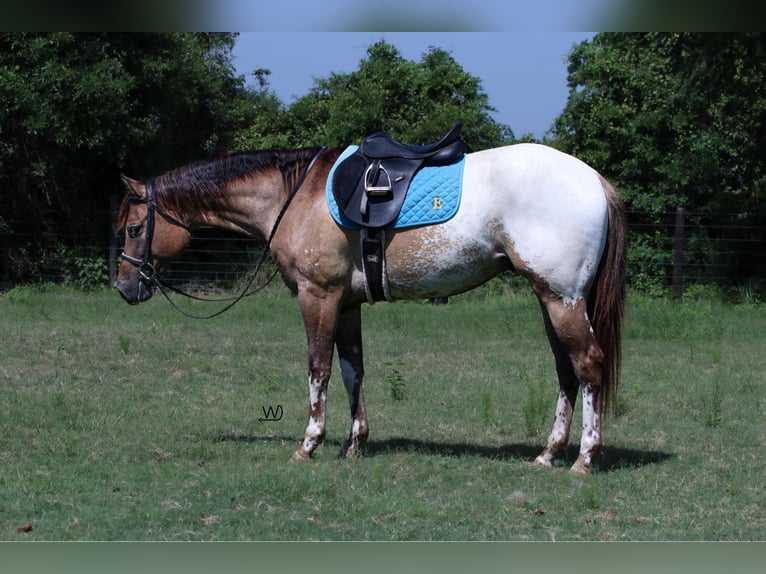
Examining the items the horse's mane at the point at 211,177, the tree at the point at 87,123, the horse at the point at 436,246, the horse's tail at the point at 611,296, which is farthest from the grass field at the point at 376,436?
the tree at the point at 87,123

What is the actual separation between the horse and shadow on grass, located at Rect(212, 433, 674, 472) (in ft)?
0.85

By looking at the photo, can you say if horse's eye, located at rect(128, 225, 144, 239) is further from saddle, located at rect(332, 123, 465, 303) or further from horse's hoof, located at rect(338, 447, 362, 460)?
horse's hoof, located at rect(338, 447, 362, 460)

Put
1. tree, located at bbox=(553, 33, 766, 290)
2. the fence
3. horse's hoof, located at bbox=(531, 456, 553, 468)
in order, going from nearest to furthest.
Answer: horse's hoof, located at bbox=(531, 456, 553, 468)
tree, located at bbox=(553, 33, 766, 290)
the fence

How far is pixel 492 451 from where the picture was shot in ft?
21.8

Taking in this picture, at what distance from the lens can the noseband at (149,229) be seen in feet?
21.6

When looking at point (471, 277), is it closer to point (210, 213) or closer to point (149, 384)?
point (210, 213)

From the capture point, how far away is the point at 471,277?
6141 mm

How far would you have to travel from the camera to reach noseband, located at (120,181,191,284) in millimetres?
6578

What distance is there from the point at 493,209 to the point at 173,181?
2.23 m

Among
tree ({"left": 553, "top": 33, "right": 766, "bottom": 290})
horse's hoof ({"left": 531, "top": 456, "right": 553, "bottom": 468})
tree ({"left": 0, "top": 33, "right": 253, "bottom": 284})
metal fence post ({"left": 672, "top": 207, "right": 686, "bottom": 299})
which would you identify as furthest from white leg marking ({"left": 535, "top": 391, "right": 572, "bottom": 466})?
tree ({"left": 0, "top": 33, "right": 253, "bottom": 284})

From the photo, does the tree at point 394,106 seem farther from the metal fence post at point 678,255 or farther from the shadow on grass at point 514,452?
the shadow on grass at point 514,452

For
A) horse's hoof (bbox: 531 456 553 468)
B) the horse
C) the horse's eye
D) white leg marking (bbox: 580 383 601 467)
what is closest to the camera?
the horse

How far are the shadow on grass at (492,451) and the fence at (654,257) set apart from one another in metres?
9.31

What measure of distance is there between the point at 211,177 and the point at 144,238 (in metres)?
0.62
